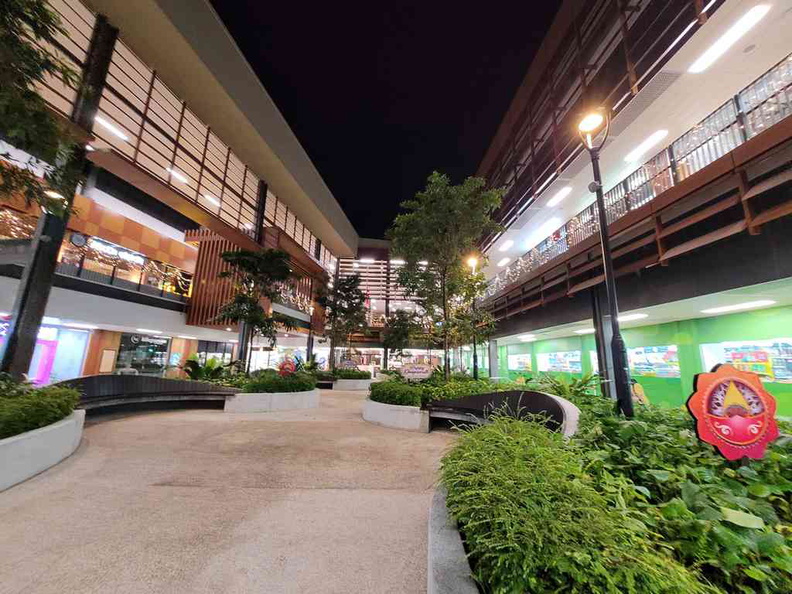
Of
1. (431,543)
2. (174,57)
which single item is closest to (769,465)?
(431,543)

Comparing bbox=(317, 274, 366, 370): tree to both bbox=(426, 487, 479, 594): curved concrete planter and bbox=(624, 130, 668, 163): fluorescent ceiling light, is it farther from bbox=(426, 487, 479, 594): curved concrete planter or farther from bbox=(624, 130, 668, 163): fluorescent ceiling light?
bbox=(426, 487, 479, 594): curved concrete planter

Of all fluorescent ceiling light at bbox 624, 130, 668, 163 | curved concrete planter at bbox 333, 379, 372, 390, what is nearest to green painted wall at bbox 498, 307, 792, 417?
fluorescent ceiling light at bbox 624, 130, 668, 163

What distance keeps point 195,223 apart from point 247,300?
505cm

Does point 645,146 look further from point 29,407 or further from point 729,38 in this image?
point 29,407

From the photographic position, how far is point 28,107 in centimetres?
321

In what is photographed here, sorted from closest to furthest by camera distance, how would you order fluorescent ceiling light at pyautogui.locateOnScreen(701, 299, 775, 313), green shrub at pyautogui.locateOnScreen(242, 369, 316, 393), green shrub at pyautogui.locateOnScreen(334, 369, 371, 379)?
fluorescent ceiling light at pyautogui.locateOnScreen(701, 299, 775, 313)
green shrub at pyautogui.locateOnScreen(242, 369, 316, 393)
green shrub at pyautogui.locateOnScreen(334, 369, 371, 379)

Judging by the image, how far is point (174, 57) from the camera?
10.4 metres

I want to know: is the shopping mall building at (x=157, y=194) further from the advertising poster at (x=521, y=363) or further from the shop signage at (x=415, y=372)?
the advertising poster at (x=521, y=363)

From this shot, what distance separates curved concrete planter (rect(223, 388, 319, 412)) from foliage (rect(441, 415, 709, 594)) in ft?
27.7

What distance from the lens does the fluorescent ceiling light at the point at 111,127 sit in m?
8.83

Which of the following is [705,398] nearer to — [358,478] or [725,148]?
[358,478]

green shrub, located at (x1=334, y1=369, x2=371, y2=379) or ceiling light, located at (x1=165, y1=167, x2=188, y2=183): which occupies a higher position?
ceiling light, located at (x1=165, y1=167, x2=188, y2=183)

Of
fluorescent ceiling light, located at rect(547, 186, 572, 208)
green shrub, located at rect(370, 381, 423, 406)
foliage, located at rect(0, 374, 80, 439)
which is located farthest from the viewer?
fluorescent ceiling light, located at rect(547, 186, 572, 208)

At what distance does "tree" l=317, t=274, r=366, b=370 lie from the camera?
70.1 feet
